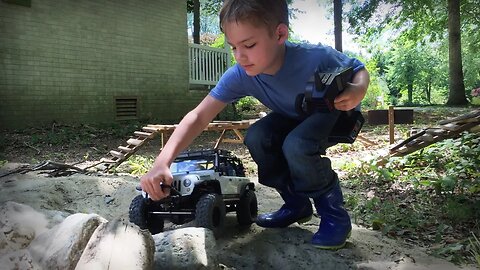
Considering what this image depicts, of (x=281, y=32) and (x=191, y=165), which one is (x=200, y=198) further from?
(x=281, y=32)

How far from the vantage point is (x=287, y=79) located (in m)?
1.94

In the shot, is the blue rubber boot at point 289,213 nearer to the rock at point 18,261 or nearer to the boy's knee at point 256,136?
the boy's knee at point 256,136

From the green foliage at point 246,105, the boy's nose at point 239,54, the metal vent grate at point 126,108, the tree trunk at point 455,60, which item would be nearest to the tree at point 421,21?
the tree trunk at point 455,60

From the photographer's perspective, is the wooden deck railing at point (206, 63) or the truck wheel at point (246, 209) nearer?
the truck wheel at point (246, 209)

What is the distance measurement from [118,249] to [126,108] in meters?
8.37

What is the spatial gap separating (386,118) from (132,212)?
16.7ft

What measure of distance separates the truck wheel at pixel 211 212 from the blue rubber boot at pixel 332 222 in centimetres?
48

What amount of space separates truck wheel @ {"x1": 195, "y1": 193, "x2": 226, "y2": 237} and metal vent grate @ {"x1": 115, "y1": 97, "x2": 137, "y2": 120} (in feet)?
24.1

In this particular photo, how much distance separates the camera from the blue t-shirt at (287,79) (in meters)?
1.92

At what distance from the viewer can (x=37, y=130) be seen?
749 centimetres

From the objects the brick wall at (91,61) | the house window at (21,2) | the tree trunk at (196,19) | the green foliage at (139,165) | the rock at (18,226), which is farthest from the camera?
the tree trunk at (196,19)

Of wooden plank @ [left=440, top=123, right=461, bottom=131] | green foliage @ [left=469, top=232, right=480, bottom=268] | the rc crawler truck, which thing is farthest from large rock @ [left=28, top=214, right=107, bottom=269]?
wooden plank @ [left=440, top=123, right=461, bottom=131]

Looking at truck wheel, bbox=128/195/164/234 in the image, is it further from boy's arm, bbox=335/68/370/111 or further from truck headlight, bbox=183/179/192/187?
boy's arm, bbox=335/68/370/111

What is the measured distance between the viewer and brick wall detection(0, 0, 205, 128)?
7520 millimetres
